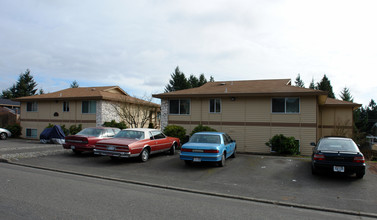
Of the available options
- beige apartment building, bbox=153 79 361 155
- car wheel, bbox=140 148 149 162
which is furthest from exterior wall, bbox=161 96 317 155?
car wheel, bbox=140 148 149 162

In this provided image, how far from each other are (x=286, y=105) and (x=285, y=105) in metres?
0.06

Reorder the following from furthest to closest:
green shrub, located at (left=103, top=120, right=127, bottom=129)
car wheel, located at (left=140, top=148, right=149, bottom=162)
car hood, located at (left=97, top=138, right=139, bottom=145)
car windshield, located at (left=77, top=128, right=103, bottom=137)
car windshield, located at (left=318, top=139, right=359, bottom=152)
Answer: green shrub, located at (left=103, top=120, right=127, bottom=129) < car windshield, located at (left=77, top=128, right=103, bottom=137) < car wheel, located at (left=140, top=148, right=149, bottom=162) < car hood, located at (left=97, top=138, right=139, bottom=145) < car windshield, located at (left=318, top=139, right=359, bottom=152)

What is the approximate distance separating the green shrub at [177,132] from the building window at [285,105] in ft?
19.8

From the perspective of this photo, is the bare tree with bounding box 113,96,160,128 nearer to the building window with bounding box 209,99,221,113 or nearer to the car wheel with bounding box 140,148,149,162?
the building window with bounding box 209,99,221,113

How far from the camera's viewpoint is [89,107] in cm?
2252

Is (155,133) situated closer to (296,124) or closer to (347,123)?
(296,124)

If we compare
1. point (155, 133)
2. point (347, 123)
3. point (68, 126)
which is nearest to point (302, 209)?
point (155, 133)

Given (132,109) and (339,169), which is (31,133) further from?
(339,169)

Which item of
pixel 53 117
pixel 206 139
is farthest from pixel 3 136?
pixel 206 139

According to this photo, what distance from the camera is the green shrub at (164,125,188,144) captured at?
1744 cm

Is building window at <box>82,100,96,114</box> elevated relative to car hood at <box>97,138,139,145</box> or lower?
elevated

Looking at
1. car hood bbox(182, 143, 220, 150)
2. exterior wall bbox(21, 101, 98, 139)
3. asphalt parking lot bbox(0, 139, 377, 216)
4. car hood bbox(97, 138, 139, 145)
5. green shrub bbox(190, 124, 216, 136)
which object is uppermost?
exterior wall bbox(21, 101, 98, 139)

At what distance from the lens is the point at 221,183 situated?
8.13 meters

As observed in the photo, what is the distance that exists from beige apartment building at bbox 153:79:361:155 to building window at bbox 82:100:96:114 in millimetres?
6915
